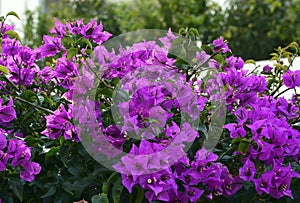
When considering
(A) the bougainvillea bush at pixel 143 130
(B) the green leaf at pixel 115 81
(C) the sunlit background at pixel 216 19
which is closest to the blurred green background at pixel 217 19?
(C) the sunlit background at pixel 216 19

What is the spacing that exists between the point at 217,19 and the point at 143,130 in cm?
361

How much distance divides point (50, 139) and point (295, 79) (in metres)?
0.57

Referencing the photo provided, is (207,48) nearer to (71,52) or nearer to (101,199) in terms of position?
(71,52)

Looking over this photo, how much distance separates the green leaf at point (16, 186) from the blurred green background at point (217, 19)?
11.2 feet

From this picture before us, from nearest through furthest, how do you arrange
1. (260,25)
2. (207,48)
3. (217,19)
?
(207,48), (217,19), (260,25)

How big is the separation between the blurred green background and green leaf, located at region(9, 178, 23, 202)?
3402mm

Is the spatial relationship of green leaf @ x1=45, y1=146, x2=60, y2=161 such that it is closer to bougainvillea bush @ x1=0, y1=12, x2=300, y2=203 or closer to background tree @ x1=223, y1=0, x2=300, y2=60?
bougainvillea bush @ x1=0, y1=12, x2=300, y2=203

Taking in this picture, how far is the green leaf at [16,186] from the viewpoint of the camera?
122cm

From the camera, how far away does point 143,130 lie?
1.16m

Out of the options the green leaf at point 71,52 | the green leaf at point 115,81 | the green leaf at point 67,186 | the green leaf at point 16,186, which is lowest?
the green leaf at point 67,186

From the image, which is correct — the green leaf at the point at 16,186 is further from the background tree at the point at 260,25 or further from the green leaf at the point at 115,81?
the background tree at the point at 260,25

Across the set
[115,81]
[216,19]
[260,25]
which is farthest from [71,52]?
[260,25]

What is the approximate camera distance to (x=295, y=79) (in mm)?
1410

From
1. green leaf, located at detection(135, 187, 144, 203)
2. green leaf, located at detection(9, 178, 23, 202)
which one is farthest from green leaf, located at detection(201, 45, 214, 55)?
green leaf, located at detection(9, 178, 23, 202)
